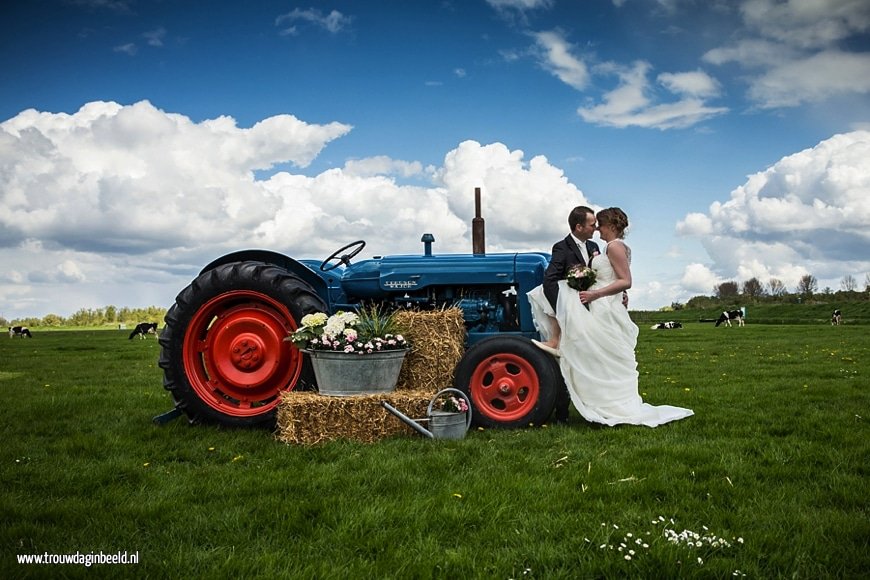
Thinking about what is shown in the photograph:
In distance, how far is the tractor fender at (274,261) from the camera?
6.20 m

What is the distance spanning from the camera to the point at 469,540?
3.12m

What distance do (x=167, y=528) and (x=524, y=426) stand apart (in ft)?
10.1

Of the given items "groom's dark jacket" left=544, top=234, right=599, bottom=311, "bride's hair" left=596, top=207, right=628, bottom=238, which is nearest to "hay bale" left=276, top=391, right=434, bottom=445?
"groom's dark jacket" left=544, top=234, right=599, bottom=311

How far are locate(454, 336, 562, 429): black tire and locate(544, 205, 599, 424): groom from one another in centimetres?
30

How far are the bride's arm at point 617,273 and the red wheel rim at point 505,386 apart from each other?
2.81 feet

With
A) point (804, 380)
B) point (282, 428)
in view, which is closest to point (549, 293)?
point (282, 428)

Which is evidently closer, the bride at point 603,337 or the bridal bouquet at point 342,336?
the bridal bouquet at point 342,336

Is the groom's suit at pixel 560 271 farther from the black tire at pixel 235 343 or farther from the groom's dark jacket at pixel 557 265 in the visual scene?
the black tire at pixel 235 343

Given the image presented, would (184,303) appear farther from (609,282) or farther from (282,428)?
(609,282)

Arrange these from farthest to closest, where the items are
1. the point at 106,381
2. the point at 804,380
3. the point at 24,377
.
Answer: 1. the point at 24,377
2. the point at 106,381
3. the point at 804,380

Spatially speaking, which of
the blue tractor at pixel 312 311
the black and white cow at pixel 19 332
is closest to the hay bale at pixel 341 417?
the blue tractor at pixel 312 311

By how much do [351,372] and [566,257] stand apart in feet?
7.04

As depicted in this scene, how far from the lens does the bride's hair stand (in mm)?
5902

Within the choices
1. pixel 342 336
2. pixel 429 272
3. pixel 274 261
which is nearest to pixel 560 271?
pixel 429 272
